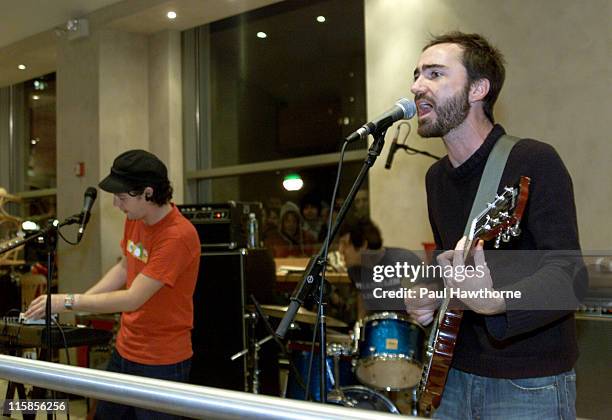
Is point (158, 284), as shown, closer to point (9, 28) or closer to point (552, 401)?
point (552, 401)

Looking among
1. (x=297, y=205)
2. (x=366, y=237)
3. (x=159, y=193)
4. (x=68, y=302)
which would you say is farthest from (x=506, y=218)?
(x=297, y=205)

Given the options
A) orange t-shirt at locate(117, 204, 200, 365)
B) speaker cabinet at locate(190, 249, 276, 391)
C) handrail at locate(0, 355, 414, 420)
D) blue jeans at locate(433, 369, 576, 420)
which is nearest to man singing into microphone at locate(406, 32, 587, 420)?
blue jeans at locate(433, 369, 576, 420)

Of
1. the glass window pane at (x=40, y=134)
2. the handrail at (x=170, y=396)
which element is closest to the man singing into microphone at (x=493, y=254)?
the handrail at (x=170, y=396)

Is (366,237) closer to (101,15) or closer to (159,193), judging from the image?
(159,193)

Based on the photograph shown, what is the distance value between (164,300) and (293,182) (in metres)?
3.53

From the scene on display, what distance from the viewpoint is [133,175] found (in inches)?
103

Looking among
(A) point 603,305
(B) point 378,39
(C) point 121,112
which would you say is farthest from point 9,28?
(A) point 603,305

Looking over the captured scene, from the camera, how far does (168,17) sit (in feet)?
20.3

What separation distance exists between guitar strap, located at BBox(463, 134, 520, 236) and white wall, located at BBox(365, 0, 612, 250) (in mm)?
2490

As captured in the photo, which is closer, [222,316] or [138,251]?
[138,251]

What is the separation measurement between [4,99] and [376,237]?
648cm

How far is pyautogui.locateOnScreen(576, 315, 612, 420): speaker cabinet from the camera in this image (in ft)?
7.58

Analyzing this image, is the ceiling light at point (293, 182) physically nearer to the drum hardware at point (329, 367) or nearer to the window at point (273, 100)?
the window at point (273, 100)

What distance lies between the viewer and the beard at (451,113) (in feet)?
5.68
